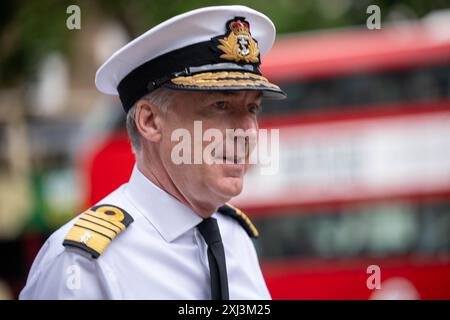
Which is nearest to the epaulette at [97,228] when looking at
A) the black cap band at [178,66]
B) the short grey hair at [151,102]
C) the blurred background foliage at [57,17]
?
the short grey hair at [151,102]

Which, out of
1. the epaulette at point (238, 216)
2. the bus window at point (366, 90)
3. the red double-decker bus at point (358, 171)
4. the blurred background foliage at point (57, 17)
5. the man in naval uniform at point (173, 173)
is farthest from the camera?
the bus window at point (366, 90)

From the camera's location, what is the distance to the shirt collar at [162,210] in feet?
6.00

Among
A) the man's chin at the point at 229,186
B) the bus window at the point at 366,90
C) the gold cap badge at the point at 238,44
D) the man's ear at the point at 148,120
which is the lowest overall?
the man's chin at the point at 229,186

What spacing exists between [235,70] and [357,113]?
683 cm

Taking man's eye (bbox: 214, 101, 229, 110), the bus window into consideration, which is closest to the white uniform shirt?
man's eye (bbox: 214, 101, 229, 110)

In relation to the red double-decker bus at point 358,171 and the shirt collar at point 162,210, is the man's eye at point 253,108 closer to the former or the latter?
the shirt collar at point 162,210

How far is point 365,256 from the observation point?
27.7 ft

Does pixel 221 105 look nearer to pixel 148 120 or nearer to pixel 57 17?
pixel 148 120

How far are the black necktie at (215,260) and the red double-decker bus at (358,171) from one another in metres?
6.41

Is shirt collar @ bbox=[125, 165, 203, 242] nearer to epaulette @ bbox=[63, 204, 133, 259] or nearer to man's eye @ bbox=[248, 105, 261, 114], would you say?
epaulette @ bbox=[63, 204, 133, 259]

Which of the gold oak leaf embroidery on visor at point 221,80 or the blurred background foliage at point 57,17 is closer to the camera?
the gold oak leaf embroidery on visor at point 221,80

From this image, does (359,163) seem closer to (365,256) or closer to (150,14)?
(365,256)

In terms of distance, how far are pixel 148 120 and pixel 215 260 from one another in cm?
36
